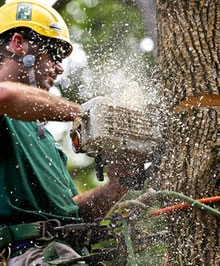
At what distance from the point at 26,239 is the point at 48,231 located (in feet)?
0.37

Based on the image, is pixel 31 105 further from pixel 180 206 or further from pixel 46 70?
pixel 180 206

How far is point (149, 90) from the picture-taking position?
2.67m

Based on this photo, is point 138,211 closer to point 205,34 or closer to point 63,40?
point 205,34

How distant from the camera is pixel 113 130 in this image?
2613mm

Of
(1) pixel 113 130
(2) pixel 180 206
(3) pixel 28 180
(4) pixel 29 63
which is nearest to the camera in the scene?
(2) pixel 180 206

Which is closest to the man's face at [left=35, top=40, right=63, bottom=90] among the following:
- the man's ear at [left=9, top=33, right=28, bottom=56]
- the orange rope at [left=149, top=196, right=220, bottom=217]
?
the man's ear at [left=9, top=33, right=28, bottom=56]

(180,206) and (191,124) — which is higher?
(191,124)

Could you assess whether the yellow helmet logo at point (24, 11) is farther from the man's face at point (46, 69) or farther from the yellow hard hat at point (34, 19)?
the man's face at point (46, 69)

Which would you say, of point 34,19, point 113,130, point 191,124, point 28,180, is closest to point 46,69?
point 34,19

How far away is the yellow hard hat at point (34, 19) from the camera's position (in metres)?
3.49

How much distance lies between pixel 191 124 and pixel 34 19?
156cm

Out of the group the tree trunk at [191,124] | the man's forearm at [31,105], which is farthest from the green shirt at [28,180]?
the tree trunk at [191,124]

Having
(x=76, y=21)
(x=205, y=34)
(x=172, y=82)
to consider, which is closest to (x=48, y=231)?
(x=172, y=82)

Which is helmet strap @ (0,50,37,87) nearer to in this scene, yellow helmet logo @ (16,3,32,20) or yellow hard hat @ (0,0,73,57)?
yellow hard hat @ (0,0,73,57)
